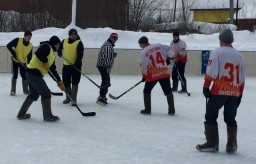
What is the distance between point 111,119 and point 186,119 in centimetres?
112

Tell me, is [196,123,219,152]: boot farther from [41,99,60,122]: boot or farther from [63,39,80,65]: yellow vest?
[63,39,80,65]: yellow vest

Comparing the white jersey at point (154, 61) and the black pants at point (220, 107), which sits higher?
the white jersey at point (154, 61)

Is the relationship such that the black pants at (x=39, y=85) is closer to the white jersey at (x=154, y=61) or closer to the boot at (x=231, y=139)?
the white jersey at (x=154, y=61)

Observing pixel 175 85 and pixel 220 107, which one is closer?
Answer: pixel 220 107

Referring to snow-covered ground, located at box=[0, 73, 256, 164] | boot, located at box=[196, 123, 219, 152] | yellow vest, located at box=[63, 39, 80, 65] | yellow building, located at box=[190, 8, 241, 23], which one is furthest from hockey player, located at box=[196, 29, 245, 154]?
yellow building, located at box=[190, 8, 241, 23]

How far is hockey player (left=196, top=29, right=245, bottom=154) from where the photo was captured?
5.02 meters

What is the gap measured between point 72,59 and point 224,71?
3852 millimetres

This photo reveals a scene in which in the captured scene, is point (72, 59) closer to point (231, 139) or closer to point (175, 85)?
point (175, 85)

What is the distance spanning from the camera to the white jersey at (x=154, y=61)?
7434 millimetres

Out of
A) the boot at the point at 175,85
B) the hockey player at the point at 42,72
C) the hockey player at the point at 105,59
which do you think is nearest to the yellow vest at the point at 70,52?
the hockey player at the point at 105,59

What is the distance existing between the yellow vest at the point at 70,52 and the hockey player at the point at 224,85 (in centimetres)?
366

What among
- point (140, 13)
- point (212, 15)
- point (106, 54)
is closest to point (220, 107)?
point (106, 54)

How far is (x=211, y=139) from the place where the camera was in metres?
5.20

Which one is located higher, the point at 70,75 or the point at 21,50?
the point at 21,50
